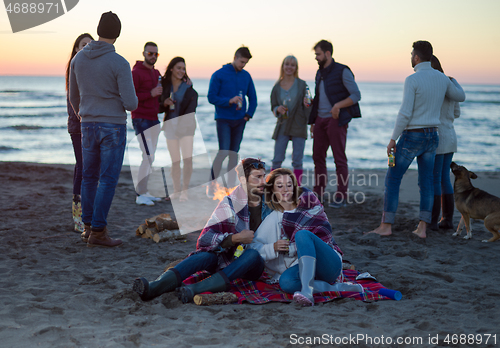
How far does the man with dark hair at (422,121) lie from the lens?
4.92m

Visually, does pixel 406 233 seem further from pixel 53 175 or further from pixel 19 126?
pixel 19 126

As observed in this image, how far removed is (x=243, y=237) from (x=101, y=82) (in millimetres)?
2136

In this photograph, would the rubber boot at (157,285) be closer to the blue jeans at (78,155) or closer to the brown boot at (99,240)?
the brown boot at (99,240)

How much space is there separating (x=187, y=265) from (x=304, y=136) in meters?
4.00

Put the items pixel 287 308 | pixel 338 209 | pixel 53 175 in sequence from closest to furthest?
pixel 287 308
pixel 338 209
pixel 53 175

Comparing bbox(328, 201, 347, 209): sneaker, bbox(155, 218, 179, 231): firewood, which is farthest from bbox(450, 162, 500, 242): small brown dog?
bbox(155, 218, 179, 231): firewood

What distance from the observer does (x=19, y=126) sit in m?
19.4

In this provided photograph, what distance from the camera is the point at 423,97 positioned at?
493 centimetres

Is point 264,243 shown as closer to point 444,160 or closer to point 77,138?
point 77,138

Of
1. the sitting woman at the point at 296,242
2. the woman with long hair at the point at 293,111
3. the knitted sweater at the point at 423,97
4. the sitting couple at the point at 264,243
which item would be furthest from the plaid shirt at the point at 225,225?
the woman with long hair at the point at 293,111

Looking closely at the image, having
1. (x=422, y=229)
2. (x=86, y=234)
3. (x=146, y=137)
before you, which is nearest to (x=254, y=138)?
(x=146, y=137)

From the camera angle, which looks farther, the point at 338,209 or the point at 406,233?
the point at 338,209

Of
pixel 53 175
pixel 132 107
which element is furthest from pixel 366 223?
pixel 53 175

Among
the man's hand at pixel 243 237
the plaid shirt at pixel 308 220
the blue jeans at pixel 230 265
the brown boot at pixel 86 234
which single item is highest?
the plaid shirt at pixel 308 220
